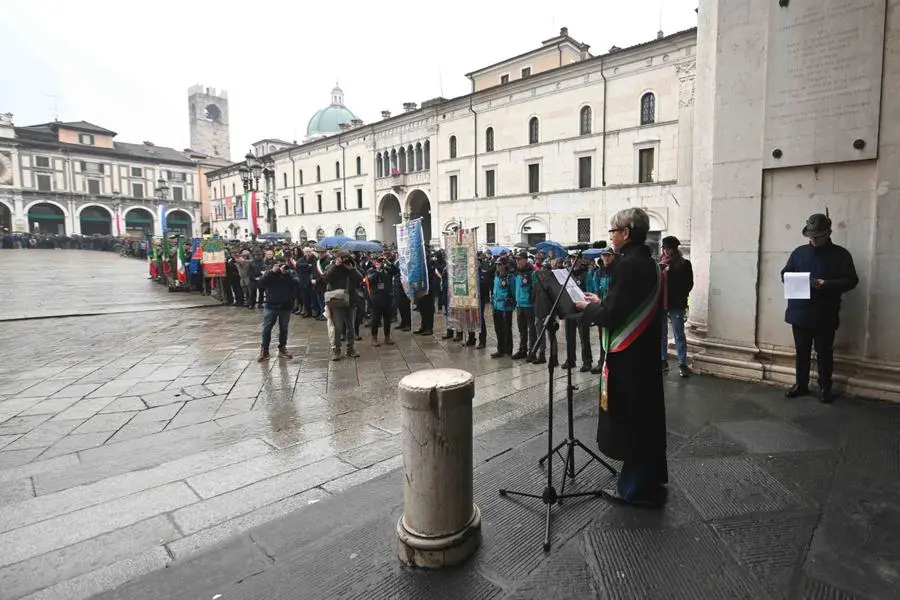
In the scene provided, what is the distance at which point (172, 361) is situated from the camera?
753cm

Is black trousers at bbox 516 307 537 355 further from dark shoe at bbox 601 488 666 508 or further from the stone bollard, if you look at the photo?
the stone bollard

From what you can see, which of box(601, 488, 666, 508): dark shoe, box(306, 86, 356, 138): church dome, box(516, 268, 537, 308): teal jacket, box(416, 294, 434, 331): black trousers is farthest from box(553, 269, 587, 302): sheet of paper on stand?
box(306, 86, 356, 138): church dome

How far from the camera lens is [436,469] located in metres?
2.43

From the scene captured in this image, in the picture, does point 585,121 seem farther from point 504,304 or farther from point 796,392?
point 796,392

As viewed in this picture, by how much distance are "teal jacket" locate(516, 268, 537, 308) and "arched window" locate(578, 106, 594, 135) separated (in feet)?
75.9

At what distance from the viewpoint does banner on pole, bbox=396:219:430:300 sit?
9.05 meters

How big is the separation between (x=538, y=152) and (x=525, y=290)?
24479mm

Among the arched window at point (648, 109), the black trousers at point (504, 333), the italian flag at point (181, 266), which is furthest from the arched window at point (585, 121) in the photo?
the black trousers at point (504, 333)

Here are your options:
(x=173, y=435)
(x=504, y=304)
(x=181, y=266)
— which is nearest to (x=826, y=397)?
(x=504, y=304)

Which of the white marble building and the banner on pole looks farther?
the banner on pole

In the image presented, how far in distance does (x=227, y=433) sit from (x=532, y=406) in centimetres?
299

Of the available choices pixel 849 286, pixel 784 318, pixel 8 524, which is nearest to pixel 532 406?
pixel 784 318

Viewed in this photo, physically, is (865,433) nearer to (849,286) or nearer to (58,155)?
(849,286)

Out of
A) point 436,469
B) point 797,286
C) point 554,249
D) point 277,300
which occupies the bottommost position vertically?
point 436,469
